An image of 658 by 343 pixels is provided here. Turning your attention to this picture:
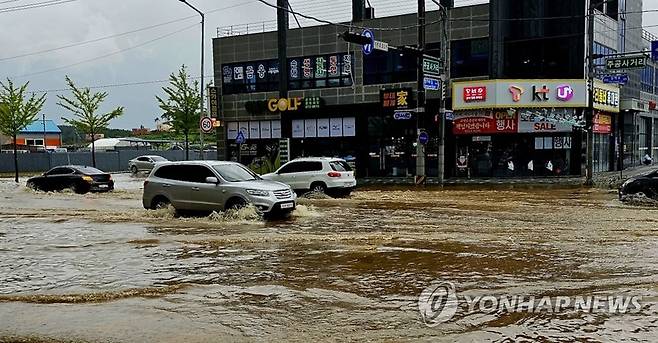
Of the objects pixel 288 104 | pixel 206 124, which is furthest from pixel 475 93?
pixel 206 124

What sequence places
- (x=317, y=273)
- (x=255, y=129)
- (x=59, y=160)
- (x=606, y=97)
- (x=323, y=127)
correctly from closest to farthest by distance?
1. (x=317, y=273)
2. (x=606, y=97)
3. (x=323, y=127)
4. (x=255, y=129)
5. (x=59, y=160)

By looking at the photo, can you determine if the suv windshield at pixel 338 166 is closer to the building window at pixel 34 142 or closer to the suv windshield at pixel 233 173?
the suv windshield at pixel 233 173

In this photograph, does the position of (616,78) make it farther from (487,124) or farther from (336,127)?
(336,127)

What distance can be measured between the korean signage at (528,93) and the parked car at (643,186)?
37.0ft

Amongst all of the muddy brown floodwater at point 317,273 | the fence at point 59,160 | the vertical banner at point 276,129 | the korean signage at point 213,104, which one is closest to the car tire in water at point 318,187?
the muddy brown floodwater at point 317,273

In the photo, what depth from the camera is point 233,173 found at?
56.0 feet

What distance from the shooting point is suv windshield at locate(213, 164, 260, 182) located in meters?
16.7

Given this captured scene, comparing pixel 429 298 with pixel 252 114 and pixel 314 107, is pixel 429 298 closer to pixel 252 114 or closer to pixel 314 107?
pixel 314 107

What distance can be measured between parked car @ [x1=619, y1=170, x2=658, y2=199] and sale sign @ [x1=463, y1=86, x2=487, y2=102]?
1208cm

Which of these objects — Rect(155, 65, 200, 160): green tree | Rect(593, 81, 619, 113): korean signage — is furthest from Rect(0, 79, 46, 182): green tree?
Rect(593, 81, 619, 113): korean signage

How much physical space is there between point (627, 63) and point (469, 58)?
31.4 feet

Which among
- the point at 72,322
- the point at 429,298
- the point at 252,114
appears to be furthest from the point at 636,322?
the point at 252,114

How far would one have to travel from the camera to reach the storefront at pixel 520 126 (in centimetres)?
3164

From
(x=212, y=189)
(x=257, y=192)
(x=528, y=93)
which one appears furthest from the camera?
(x=528, y=93)
